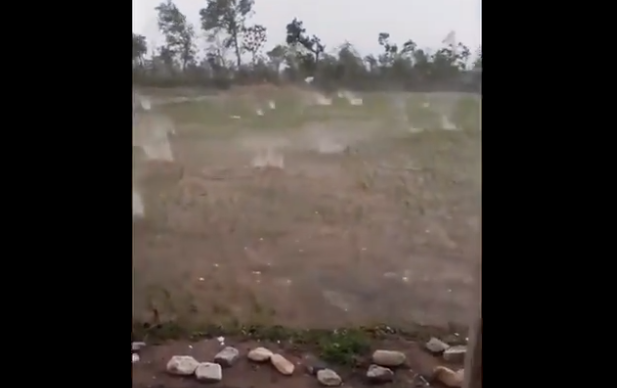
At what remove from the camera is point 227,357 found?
1019 millimetres

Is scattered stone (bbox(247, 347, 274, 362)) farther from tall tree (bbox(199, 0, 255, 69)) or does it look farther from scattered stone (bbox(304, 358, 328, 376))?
tall tree (bbox(199, 0, 255, 69))

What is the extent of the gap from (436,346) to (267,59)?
529 mm

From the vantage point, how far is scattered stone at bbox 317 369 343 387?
100cm

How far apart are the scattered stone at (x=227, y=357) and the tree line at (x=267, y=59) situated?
0.42 metres

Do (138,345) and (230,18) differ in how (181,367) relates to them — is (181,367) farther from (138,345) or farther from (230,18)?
(230,18)

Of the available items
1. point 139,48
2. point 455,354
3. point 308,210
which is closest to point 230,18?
point 139,48

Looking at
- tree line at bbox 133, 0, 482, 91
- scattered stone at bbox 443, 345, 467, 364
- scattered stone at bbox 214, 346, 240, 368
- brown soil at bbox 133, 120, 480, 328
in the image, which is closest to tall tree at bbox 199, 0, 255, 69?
tree line at bbox 133, 0, 482, 91

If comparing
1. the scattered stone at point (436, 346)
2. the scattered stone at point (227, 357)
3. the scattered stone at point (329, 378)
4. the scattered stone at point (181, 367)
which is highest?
the scattered stone at point (436, 346)

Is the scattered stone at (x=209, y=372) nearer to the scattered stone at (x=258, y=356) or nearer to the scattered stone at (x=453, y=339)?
the scattered stone at (x=258, y=356)

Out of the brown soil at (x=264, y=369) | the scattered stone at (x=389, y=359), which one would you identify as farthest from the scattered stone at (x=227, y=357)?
the scattered stone at (x=389, y=359)

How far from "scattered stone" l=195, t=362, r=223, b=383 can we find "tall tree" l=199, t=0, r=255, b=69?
477mm

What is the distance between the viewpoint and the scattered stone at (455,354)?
1.00 metres
